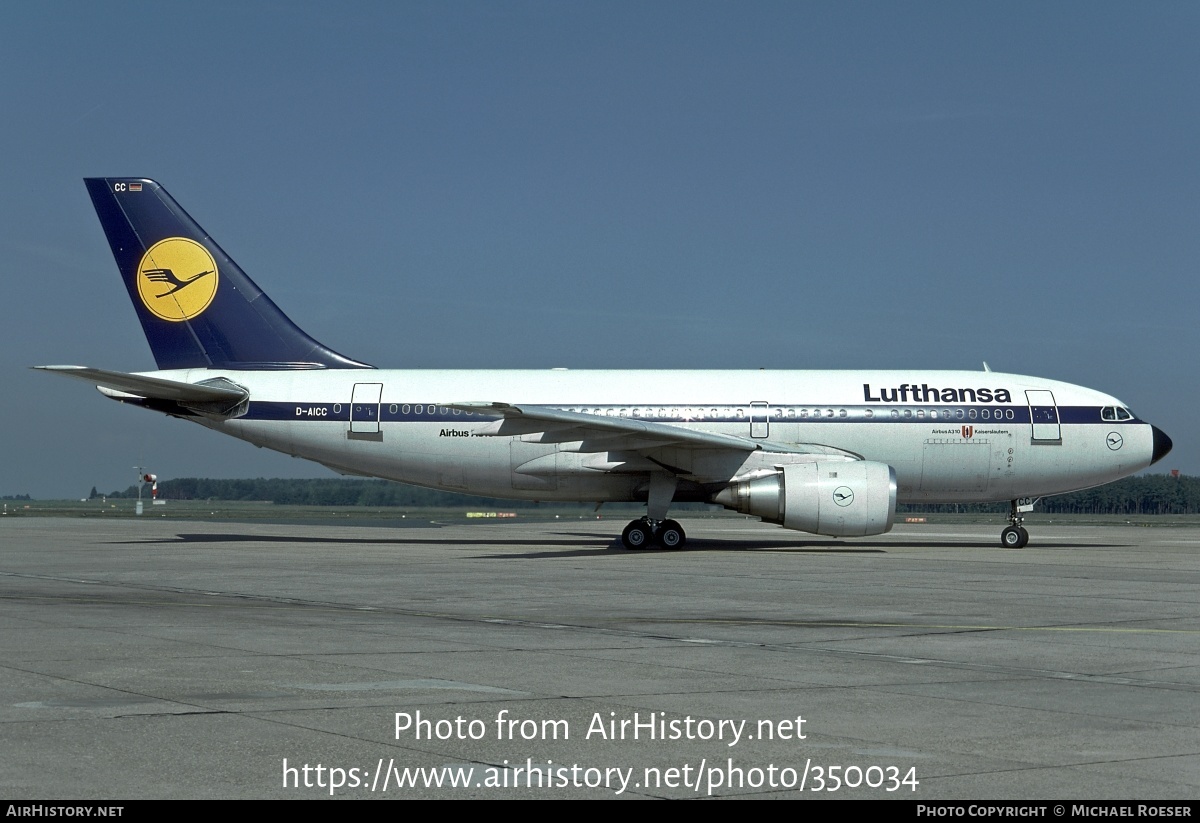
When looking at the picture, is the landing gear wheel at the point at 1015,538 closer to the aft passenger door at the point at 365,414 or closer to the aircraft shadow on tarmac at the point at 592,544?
the aircraft shadow on tarmac at the point at 592,544

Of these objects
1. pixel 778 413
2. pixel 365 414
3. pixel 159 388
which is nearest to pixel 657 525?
pixel 778 413

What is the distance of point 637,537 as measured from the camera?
89.5ft

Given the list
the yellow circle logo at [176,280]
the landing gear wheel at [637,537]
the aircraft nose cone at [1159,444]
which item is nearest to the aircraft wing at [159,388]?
the yellow circle logo at [176,280]

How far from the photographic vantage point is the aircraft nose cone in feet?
95.2

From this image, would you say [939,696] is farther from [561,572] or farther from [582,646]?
[561,572]

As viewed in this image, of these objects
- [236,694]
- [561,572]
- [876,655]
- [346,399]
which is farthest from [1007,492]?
[236,694]

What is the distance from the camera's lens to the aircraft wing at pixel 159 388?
1022 inches

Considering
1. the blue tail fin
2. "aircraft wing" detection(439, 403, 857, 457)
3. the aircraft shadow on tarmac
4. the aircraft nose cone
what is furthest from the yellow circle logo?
the aircraft nose cone

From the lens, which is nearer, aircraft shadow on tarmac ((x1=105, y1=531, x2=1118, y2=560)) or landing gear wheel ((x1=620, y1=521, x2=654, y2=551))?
aircraft shadow on tarmac ((x1=105, y1=531, x2=1118, y2=560))

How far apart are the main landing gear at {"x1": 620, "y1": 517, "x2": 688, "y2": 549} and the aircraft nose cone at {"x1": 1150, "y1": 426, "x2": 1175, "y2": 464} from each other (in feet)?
37.4

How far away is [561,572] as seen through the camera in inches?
803

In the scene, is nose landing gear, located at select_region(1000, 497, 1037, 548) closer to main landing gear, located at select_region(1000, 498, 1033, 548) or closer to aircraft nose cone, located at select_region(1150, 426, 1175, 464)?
main landing gear, located at select_region(1000, 498, 1033, 548)

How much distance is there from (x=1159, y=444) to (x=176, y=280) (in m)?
23.6
